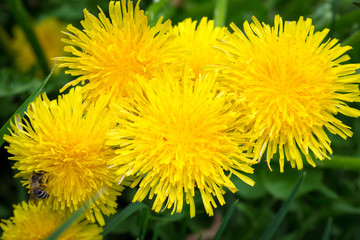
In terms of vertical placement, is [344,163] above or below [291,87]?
below

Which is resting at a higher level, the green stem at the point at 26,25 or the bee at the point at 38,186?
the green stem at the point at 26,25

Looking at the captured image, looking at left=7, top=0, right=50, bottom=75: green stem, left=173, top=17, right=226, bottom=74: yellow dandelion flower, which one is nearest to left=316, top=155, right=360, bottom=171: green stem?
left=173, top=17, right=226, bottom=74: yellow dandelion flower

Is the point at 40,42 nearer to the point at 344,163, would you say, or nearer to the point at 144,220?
the point at 144,220

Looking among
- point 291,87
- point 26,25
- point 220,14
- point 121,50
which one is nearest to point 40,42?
point 26,25

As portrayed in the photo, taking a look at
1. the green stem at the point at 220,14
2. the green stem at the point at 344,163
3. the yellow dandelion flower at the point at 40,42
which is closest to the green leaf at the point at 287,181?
the green stem at the point at 344,163

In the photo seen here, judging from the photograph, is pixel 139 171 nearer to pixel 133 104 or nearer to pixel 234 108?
pixel 133 104

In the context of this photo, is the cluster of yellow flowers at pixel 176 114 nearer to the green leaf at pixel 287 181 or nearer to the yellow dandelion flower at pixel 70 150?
the yellow dandelion flower at pixel 70 150
